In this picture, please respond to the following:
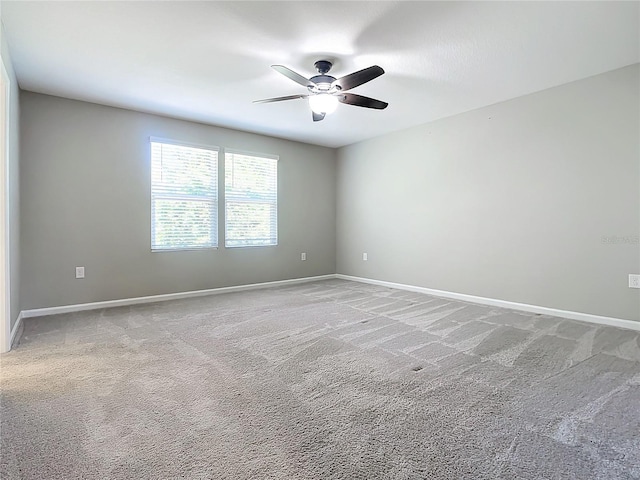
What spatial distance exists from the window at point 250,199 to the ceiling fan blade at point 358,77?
8.43 ft

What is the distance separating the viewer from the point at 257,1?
2.14 m

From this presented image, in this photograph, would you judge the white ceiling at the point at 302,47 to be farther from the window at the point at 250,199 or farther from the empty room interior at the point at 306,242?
the window at the point at 250,199

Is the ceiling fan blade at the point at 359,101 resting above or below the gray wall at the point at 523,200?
above

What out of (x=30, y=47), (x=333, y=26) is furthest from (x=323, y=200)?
(x=30, y=47)

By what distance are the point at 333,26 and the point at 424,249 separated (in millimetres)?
3310

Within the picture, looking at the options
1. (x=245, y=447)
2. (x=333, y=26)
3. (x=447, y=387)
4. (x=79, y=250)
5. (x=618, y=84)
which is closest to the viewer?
(x=245, y=447)

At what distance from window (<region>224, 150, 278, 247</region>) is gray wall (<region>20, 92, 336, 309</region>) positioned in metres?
0.18

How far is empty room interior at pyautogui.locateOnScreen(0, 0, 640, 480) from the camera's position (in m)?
1.59

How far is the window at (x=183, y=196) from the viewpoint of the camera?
4.37 metres

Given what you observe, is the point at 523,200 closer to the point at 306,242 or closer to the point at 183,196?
the point at 306,242

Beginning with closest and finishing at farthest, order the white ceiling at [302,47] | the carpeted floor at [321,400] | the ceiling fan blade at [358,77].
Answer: the carpeted floor at [321,400] < the white ceiling at [302,47] < the ceiling fan blade at [358,77]

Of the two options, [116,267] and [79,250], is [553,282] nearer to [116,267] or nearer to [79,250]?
[116,267]

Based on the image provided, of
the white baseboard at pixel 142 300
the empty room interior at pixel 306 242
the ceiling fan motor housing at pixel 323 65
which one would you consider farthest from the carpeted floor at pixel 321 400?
the ceiling fan motor housing at pixel 323 65

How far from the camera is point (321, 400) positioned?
1.88 m
